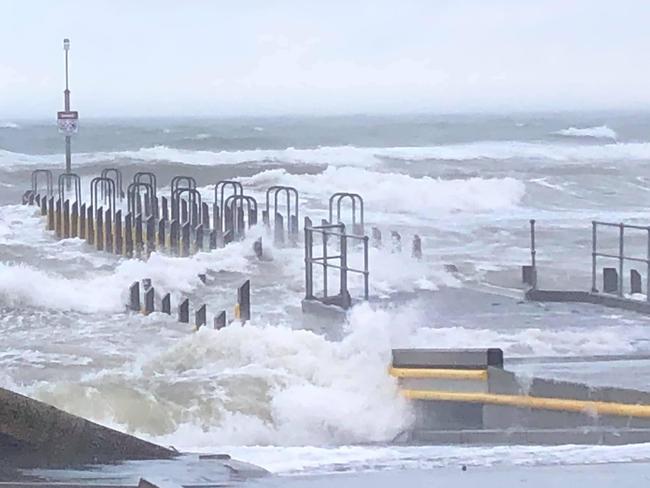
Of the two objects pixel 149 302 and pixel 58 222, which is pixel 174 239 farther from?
pixel 149 302

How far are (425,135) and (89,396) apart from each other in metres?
43.5

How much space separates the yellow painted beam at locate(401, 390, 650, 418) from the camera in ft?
19.1

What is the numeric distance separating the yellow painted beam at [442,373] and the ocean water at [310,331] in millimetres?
80

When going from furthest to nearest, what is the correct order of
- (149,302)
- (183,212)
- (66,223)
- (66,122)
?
(66,122)
(66,223)
(183,212)
(149,302)

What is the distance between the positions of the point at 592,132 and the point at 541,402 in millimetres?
46518

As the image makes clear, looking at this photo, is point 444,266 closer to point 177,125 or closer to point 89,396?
point 89,396

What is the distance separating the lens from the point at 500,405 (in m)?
6.28

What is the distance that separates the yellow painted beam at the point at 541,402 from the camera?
5822mm

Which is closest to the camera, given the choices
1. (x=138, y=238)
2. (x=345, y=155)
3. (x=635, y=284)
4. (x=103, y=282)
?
(x=635, y=284)

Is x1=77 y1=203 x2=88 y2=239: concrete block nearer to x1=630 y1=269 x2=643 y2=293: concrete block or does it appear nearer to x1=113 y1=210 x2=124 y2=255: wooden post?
x1=113 y1=210 x2=124 y2=255: wooden post

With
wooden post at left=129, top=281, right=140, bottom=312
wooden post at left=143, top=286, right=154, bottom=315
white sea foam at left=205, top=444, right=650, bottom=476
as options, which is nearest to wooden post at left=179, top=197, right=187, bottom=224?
wooden post at left=129, top=281, right=140, bottom=312

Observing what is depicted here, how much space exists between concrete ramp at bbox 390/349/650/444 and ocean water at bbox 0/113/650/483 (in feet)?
0.49

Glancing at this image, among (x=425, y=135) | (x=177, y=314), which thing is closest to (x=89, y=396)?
(x=177, y=314)

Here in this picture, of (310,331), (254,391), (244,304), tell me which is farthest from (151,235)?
(254,391)
